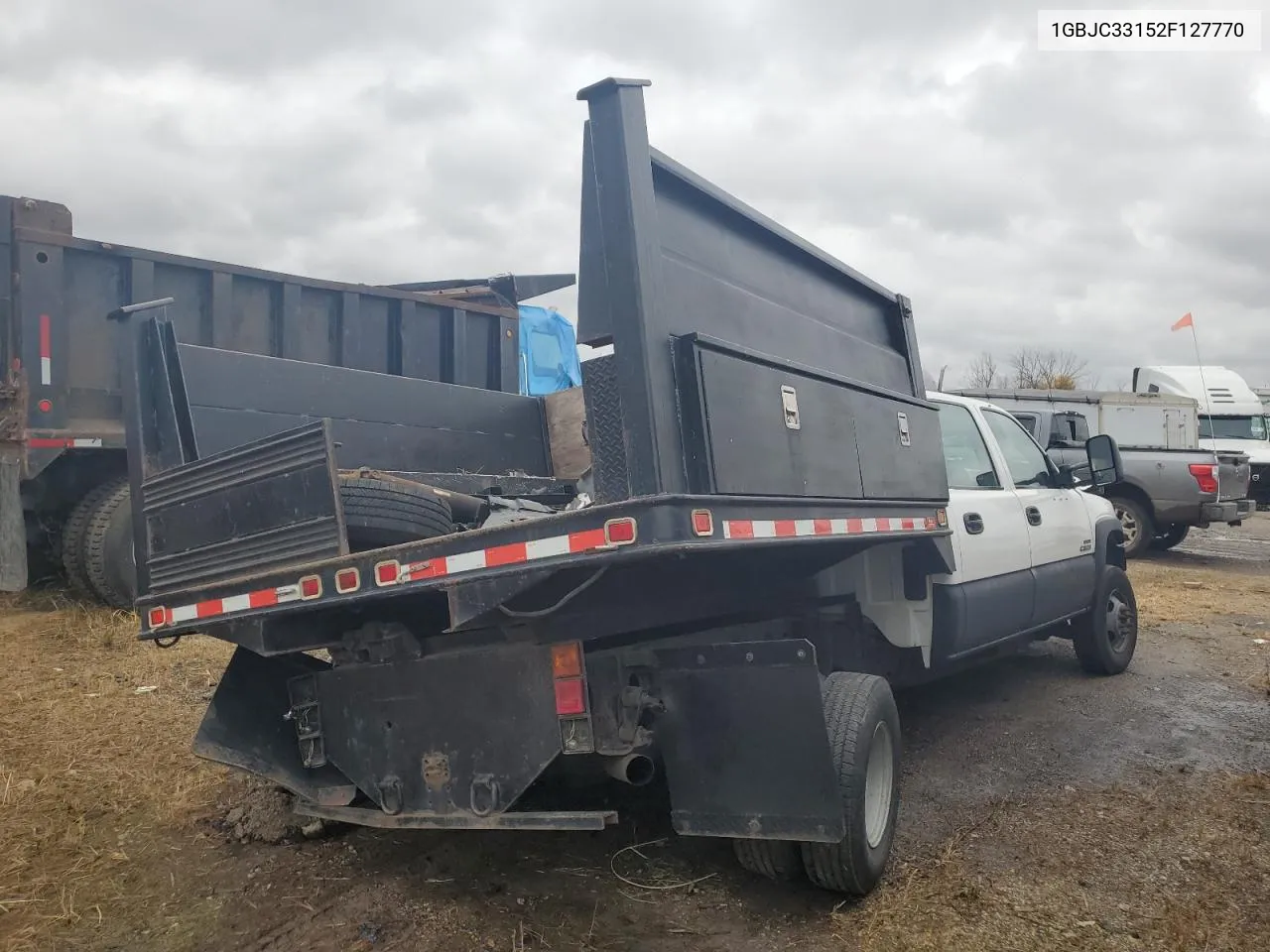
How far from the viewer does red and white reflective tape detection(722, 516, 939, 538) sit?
2666 millimetres

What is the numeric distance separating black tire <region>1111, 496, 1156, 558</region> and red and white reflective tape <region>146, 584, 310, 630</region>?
12.2m

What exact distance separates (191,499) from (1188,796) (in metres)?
4.21

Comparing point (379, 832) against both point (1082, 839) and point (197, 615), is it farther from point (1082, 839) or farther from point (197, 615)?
point (1082, 839)

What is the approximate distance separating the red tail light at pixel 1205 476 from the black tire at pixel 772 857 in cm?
1105

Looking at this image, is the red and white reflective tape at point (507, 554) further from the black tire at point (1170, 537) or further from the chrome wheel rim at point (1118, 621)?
the black tire at point (1170, 537)

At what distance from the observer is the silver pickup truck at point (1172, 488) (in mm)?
12281

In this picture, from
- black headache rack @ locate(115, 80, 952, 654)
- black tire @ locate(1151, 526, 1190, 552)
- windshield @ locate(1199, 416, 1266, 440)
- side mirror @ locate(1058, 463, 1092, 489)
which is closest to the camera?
black headache rack @ locate(115, 80, 952, 654)

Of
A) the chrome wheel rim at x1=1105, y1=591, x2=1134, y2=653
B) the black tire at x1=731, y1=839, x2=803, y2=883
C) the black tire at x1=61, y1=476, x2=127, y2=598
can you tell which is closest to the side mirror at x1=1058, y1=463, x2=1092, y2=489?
the chrome wheel rim at x1=1105, y1=591, x2=1134, y2=653

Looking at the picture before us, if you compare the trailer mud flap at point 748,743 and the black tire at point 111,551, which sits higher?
→ the black tire at point 111,551

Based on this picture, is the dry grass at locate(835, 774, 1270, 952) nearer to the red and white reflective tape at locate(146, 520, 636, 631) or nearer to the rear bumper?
the rear bumper

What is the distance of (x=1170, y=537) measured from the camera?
13500mm

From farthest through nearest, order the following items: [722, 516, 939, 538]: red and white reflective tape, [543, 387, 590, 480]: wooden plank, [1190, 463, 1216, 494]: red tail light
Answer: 1. [1190, 463, 1216, 494]: red tail light
2. [543, 387, 590, 480]: wooden plank
3. [722, 516, 939, 538]: red and white reflective tape

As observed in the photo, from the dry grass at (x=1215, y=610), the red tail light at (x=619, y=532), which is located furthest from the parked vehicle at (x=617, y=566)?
the dry grass at (x=1215, y=610)

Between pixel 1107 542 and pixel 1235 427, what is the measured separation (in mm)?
13666
